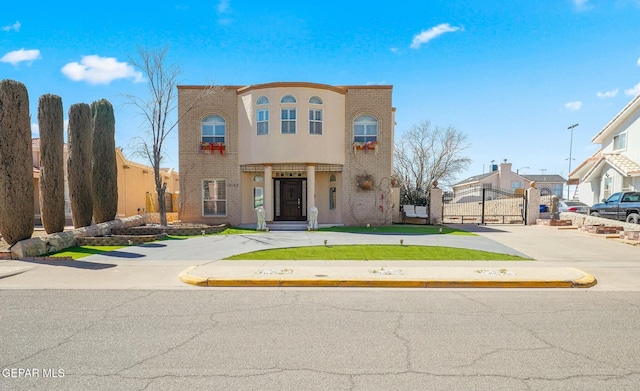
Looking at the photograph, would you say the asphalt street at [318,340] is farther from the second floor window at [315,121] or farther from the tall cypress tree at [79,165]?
the second floor window at [315,121]

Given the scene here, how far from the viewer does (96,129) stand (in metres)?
15.5

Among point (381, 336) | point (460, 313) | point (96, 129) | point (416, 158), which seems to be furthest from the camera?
point (416, 158)

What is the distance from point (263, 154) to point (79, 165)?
7.63m

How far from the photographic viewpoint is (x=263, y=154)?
57.0 ft

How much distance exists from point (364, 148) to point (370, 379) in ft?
50.5

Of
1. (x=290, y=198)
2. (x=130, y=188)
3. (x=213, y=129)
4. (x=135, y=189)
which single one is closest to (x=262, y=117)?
(x=213, y=129)

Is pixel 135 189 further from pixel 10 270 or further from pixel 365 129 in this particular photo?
pixel 10 270

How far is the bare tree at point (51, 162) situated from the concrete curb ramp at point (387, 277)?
7.13 meters

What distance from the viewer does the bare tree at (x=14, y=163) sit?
10.0 metres

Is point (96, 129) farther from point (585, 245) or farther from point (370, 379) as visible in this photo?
point (585, 245)

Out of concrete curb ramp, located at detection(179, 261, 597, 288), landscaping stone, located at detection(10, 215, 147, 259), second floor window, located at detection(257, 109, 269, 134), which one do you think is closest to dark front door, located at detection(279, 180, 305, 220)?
second floor window, located at detection(257, 109, 269, 134)

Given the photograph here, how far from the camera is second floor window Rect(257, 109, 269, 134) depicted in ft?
57.2

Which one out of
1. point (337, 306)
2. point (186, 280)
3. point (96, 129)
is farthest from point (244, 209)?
point (337, 306)
